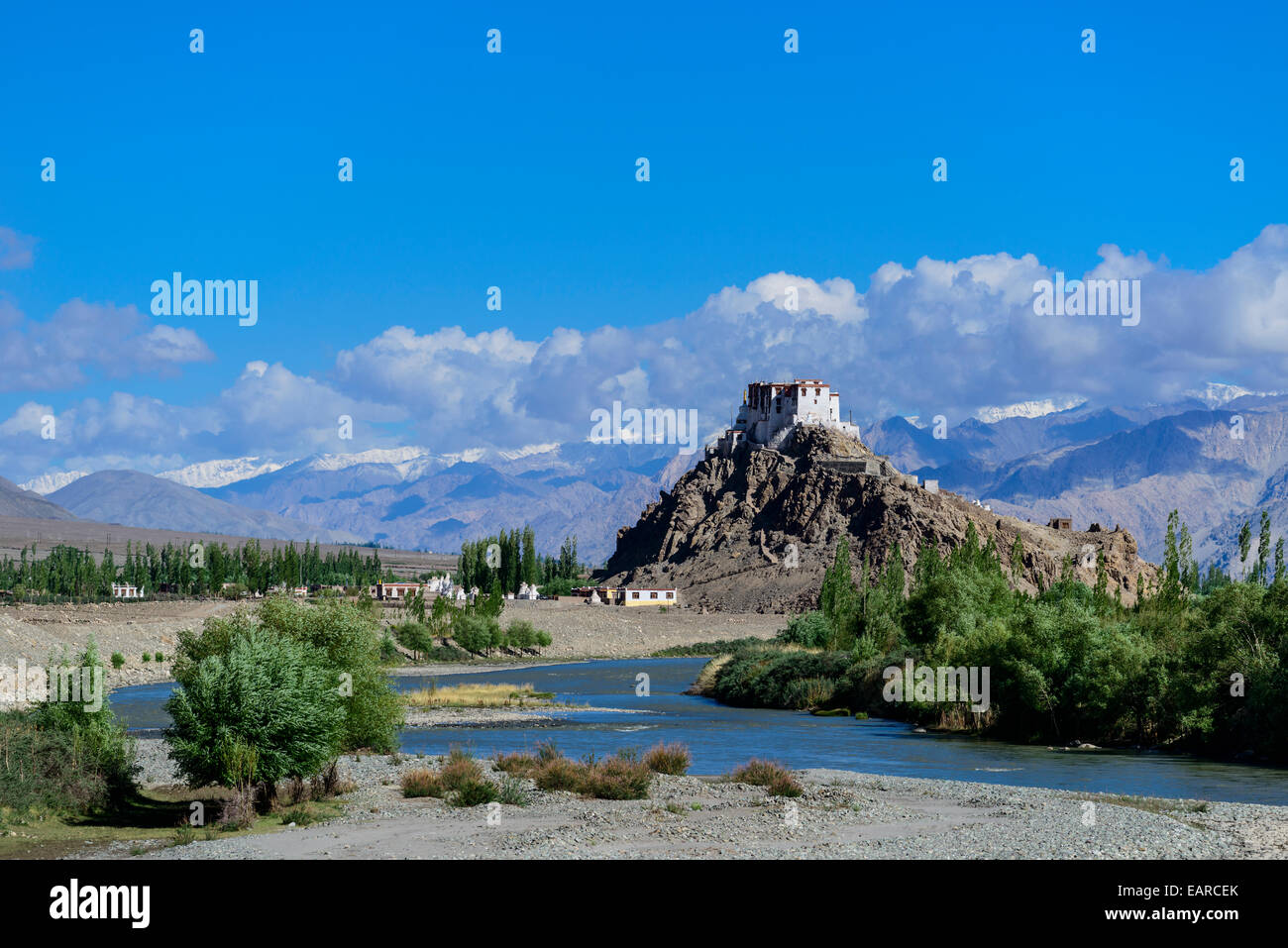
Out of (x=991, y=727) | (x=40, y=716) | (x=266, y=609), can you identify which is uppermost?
(x=266, y=609)

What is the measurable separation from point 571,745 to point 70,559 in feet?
539

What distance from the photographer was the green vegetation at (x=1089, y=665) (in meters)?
50.1

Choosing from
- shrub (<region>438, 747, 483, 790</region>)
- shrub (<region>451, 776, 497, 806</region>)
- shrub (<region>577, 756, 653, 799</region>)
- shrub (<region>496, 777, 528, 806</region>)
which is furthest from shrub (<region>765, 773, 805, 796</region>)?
shrub (<region>438, 747, 483, 790</region>)

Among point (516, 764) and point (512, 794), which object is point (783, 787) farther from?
point (516, 764)

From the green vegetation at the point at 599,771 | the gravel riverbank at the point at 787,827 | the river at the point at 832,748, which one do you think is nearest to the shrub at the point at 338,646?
the gravel riverbank at the point at 787,827

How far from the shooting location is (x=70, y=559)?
634 ft

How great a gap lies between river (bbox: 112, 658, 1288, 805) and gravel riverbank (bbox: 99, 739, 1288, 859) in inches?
188

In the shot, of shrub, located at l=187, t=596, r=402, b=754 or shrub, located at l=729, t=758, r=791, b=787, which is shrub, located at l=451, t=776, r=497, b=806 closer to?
shrub, located at l=187, t=596, r=402, b=754

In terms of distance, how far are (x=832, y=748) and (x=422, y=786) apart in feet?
75.9
